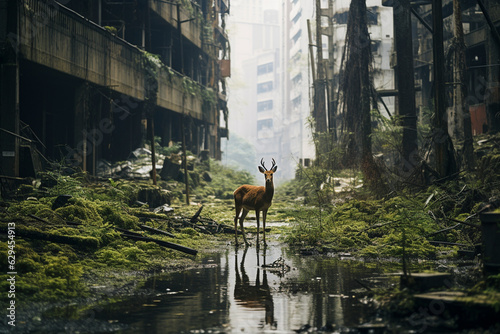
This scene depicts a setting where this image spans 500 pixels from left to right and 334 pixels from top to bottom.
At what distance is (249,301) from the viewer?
7.63 metres

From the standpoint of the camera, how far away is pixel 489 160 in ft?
51.4

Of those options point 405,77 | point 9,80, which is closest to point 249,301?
point 9,80

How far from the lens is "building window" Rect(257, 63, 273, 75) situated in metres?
136

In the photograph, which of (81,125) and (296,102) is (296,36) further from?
(81,125)

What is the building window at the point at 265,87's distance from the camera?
136 meters

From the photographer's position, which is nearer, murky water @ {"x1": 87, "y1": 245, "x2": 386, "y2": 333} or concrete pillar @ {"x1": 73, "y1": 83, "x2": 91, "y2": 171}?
murky water @ {"x1": 87, "y1": 245, "x2": 386, "y2": 333}

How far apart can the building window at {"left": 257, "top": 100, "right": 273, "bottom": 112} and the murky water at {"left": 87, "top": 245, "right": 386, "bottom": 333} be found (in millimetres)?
125586

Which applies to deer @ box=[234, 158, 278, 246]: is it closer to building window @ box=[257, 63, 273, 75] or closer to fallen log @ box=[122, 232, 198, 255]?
fallen log @ box=[122, 232, 198, 255]

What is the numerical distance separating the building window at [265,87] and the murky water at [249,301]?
415ft

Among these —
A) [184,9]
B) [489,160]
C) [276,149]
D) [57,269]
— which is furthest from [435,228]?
[276,149]

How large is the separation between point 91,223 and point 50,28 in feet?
29.6

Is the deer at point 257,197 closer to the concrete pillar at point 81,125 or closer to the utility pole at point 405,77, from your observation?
the utility pole at point 405,77

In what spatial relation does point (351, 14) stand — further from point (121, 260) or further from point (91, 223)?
point (121, 260)

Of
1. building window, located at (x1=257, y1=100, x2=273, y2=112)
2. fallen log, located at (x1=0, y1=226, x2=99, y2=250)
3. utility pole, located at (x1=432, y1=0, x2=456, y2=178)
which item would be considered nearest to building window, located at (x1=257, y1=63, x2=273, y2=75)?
building window, located at (x1=257, y1=100, x2=273, y2=112)
